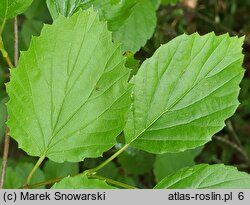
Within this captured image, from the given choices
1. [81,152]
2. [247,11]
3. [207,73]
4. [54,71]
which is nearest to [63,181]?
[81,152]

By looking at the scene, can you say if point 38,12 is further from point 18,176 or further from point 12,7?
point 12,7

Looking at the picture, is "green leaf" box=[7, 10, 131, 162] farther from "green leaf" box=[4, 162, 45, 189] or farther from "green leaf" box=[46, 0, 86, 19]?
"green leaf" box=[4, 162, 45, 189]

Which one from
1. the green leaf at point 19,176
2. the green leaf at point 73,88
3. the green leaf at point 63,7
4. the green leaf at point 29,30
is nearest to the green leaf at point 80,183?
the green leaf at point 73,88

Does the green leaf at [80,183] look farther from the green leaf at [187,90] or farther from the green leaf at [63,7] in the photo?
the green leaf at [63,7]

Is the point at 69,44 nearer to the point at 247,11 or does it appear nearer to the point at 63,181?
the point at 63,181

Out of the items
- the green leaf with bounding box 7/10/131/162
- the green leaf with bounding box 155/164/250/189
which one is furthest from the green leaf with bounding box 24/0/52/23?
the green leaf with bounding box 155/164/250/189
